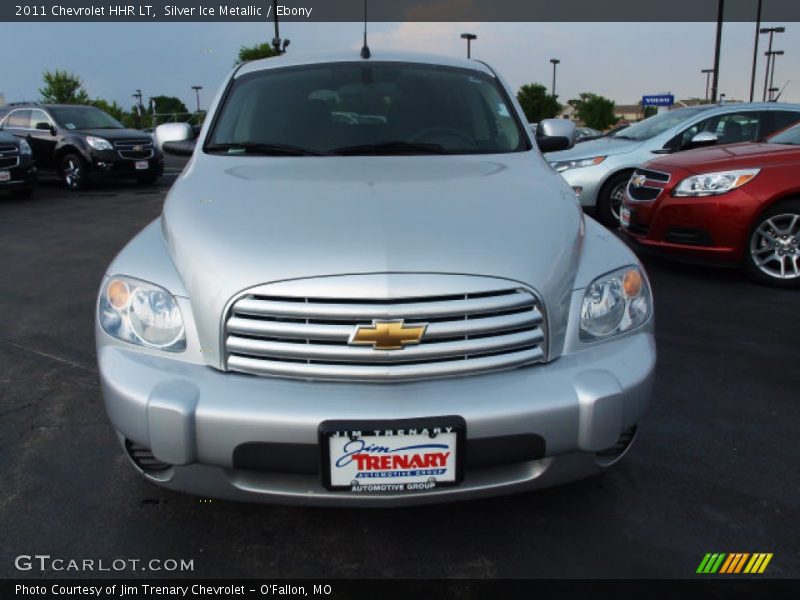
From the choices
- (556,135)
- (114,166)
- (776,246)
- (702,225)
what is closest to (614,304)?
(556,135)

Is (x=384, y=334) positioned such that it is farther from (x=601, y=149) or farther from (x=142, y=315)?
(x=601, y=149)

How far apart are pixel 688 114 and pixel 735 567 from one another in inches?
283

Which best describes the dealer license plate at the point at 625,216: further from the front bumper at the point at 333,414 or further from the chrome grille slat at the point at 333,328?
the chrome grille slat at the point at 333,328

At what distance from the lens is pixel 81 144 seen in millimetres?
12539

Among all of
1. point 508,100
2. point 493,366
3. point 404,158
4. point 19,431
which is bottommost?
point 19,431

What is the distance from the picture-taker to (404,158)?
289 cm

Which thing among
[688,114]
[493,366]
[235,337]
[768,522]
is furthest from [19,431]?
[688,114]

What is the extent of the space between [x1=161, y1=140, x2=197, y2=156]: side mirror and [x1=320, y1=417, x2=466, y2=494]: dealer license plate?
8.03 feet

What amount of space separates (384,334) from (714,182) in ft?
14.2

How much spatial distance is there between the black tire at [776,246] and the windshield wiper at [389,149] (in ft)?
11.1

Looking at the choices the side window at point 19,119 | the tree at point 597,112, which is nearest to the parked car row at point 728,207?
the side window at point 19,119

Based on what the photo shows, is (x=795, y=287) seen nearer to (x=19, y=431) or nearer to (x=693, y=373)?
(x=693, y=373)

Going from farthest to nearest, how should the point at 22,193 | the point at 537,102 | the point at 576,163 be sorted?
1. the point at 537,102
2. the point at 22,193
3. the point at 576,163

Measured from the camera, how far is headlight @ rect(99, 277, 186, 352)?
6.81ft
